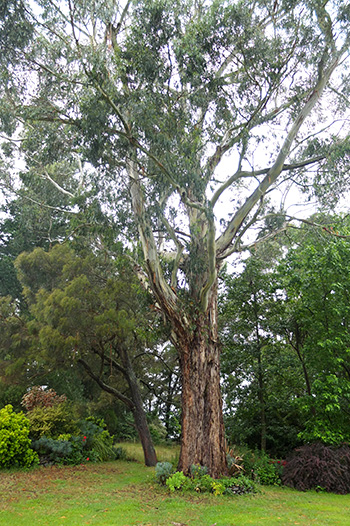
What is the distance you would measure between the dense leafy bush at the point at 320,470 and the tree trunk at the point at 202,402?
171 centimetres

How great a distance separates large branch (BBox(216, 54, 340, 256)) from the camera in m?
9.12

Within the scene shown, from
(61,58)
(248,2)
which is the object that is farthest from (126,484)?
(248,2)

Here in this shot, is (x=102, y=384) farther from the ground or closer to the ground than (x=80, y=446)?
farther from the ground

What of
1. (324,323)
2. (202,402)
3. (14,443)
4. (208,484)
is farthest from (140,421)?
(324,323)

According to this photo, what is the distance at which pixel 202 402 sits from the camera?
8.63 metres

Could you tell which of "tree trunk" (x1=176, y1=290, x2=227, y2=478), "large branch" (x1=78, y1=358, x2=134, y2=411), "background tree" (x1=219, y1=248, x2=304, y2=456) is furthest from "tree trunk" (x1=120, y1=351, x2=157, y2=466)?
"tree trunk" (x1=176, y1=290, x2=227, y2=478)

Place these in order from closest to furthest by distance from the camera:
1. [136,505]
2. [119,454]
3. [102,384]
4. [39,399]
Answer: [136,505], [39,399], [102,384], [119,454]

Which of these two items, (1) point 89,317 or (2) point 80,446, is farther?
(2) point 80,446

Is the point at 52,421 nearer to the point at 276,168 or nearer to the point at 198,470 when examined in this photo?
the point at 198,470

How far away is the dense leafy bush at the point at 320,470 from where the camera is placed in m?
8.58

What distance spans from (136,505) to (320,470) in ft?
13.3

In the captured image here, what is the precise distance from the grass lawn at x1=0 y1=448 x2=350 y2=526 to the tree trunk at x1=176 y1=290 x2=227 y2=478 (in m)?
0.86

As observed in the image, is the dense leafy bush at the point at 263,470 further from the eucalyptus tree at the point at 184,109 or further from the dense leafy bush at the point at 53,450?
the dense leafy bush at the point at 53,450

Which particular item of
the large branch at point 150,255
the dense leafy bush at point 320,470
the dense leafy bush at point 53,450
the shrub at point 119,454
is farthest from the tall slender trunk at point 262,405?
the dense leafy bush at point 53,450
